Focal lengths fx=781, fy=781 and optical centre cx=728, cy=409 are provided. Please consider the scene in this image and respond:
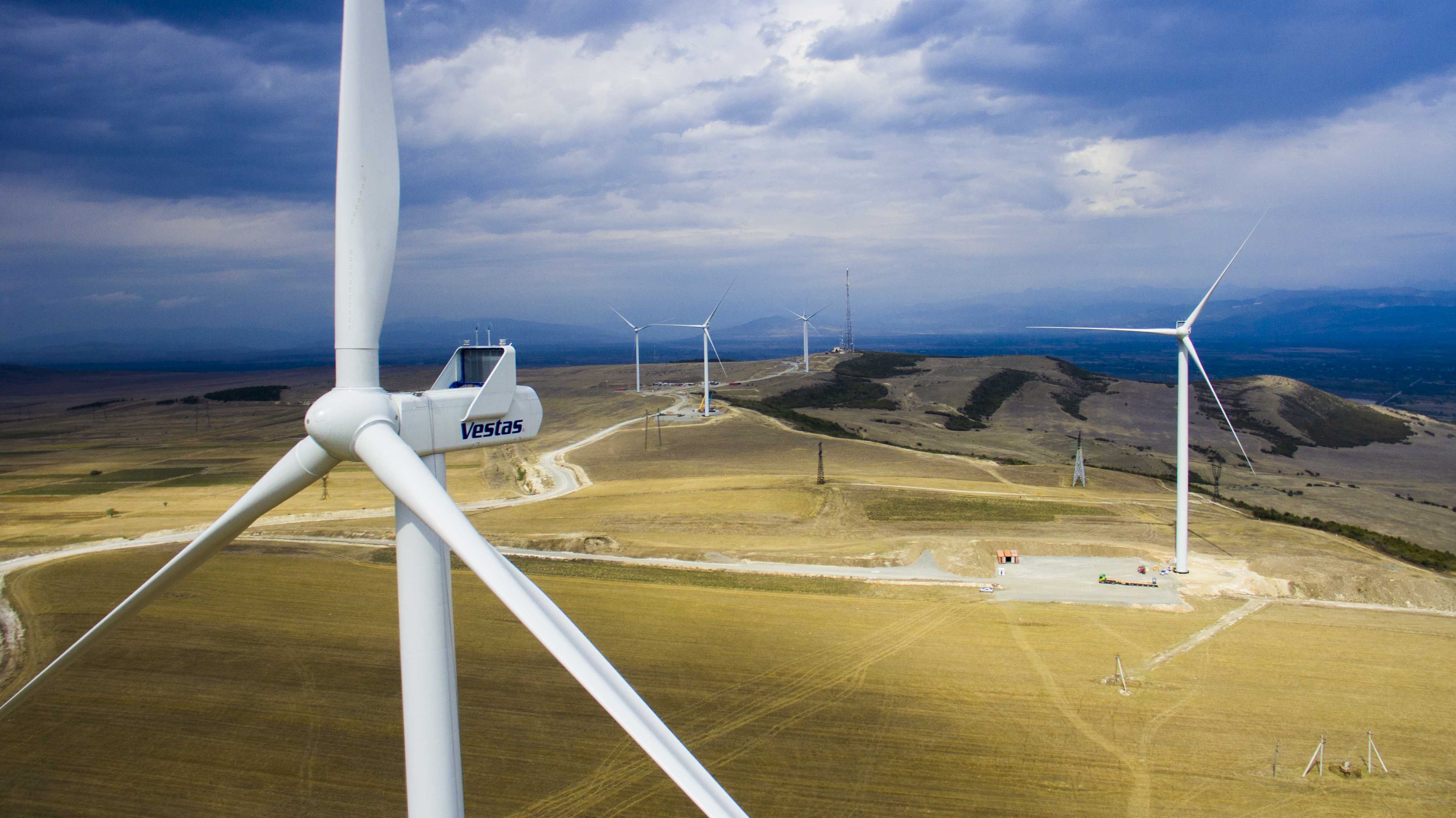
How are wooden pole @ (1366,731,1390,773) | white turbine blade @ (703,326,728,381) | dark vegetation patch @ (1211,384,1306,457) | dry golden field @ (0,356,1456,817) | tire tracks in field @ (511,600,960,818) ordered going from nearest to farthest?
1. tire tracks in field @ (511,600,960,818)
2. dry golden field @ (0,356,1456,817)
3. wooden pole @ (1366,731,1390,773)
4. white turbine blade @ (703,326,728,381)
5. dark vegetation patch @ (1211,384,1306,457)

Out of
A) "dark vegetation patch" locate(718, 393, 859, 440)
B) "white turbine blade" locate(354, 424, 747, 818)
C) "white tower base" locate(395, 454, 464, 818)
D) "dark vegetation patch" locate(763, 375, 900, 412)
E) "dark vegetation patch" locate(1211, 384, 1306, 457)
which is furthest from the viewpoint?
"dark vegetation patch" locate(763, 375, 900, 412)

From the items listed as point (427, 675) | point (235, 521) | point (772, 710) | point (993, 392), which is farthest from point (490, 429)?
point (993, 392)

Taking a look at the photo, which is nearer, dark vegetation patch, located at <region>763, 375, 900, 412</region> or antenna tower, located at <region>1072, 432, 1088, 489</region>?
antenna tower, located at <region>1072, 432, 1088, 489</region>

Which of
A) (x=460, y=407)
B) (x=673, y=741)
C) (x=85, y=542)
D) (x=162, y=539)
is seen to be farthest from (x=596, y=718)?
(x=85, y=542)

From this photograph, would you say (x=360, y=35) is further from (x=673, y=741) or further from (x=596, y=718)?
(x=596, y=718)

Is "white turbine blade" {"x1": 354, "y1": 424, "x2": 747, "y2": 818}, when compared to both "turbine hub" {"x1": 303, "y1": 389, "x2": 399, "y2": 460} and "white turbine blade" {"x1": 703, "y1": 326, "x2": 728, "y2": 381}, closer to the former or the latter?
"turbine hub" {"x1": 303, "y1": 389, "x2": 399, "y2": 460}

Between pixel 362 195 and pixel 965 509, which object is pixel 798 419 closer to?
pixel 965 509

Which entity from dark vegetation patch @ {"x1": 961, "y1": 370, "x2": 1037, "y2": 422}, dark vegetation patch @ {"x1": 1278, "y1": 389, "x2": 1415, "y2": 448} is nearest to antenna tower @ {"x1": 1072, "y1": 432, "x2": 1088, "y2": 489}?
dark vegetation patch @ {"x1": 961, "y1": 370, "x2": 1037, "y2": 422}

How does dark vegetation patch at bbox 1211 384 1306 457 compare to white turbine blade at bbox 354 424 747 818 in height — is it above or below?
below
